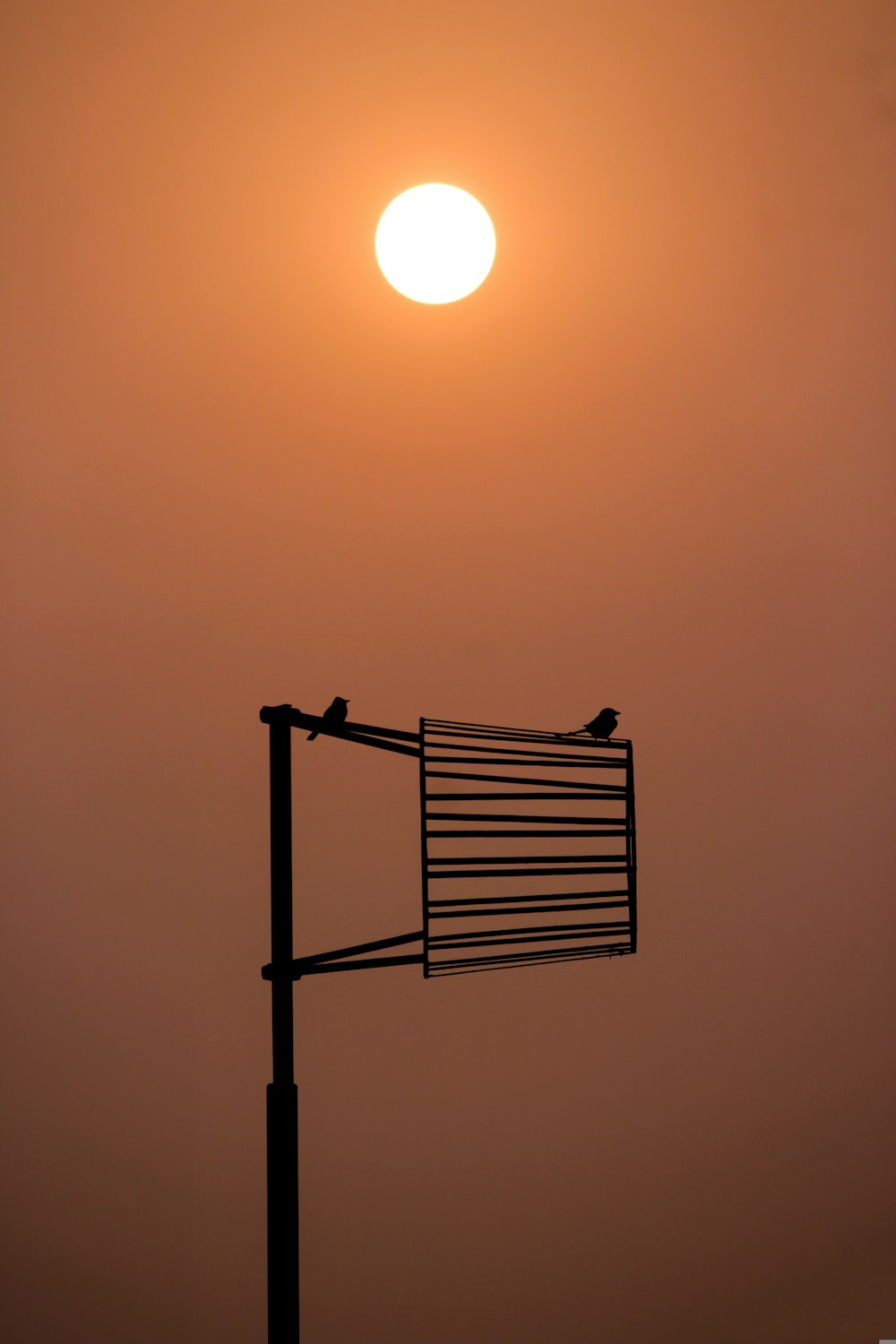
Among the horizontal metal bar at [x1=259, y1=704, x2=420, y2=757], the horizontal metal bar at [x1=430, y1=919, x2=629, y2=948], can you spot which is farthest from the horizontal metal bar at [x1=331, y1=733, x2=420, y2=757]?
the horizontal metal bar at [x1=430, y1=919, x2=629, y2=948]

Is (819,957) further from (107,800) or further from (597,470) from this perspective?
(107,800)

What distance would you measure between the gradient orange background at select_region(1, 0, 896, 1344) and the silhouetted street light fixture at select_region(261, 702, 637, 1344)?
0.10m

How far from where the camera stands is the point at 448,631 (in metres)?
1.89

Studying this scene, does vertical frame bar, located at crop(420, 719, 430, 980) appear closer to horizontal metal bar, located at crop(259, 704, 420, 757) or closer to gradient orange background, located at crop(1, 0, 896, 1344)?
horizontal metal bar, located at crop(259, 704, 420, 757)

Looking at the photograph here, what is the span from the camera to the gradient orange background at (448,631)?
1.73 meters

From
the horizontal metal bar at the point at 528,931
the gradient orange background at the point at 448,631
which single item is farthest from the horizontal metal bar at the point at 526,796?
the gradient orange background at the point at 448,631

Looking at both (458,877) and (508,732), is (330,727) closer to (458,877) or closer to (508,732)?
(508,732)

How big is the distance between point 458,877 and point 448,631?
2.29 ft

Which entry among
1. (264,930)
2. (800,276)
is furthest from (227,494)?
(800,276)

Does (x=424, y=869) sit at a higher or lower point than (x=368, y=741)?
lower

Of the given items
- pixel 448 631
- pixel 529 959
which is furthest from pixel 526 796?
pixel 448 631

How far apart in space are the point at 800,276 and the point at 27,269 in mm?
1512

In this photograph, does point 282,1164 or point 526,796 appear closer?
point 282,1164

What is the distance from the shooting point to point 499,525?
6.30 ft
